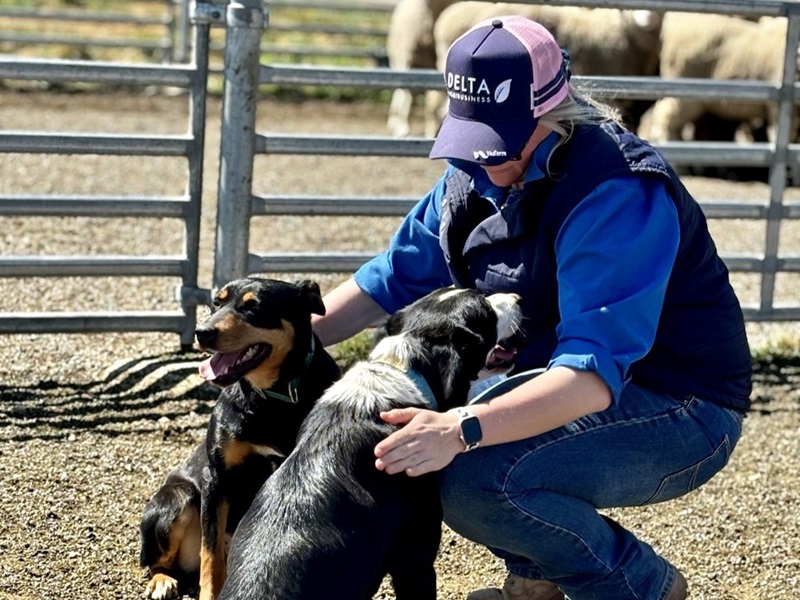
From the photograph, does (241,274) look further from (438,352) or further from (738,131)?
(738,131)

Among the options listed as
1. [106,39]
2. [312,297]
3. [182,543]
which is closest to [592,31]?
[106,39]

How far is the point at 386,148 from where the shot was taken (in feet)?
19.5

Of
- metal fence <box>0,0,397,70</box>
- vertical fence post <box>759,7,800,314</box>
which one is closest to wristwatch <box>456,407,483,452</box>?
vertical fence post <box>759,7,800,314</box>

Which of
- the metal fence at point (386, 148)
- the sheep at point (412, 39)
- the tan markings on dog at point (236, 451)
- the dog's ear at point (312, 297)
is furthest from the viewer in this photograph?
the sheep at point (412, 39)

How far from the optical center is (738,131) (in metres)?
13.3

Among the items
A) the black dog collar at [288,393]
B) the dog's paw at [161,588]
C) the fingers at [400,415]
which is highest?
the fingers at [400,415]

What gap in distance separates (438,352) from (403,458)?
404 millimetres

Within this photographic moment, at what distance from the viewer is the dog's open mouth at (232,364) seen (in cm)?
359

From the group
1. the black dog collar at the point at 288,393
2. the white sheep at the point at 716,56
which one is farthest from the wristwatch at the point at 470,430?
the white sheep at the point at 716,56

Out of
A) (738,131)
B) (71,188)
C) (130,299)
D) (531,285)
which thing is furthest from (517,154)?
(738,131)

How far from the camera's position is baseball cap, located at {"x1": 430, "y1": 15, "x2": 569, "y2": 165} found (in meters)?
3.07

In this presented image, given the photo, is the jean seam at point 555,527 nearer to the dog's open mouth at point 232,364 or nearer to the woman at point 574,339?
the woman at point 574,339

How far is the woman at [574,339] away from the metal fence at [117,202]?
236 centimetres

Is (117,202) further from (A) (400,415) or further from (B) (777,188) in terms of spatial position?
(B) (777,188)
